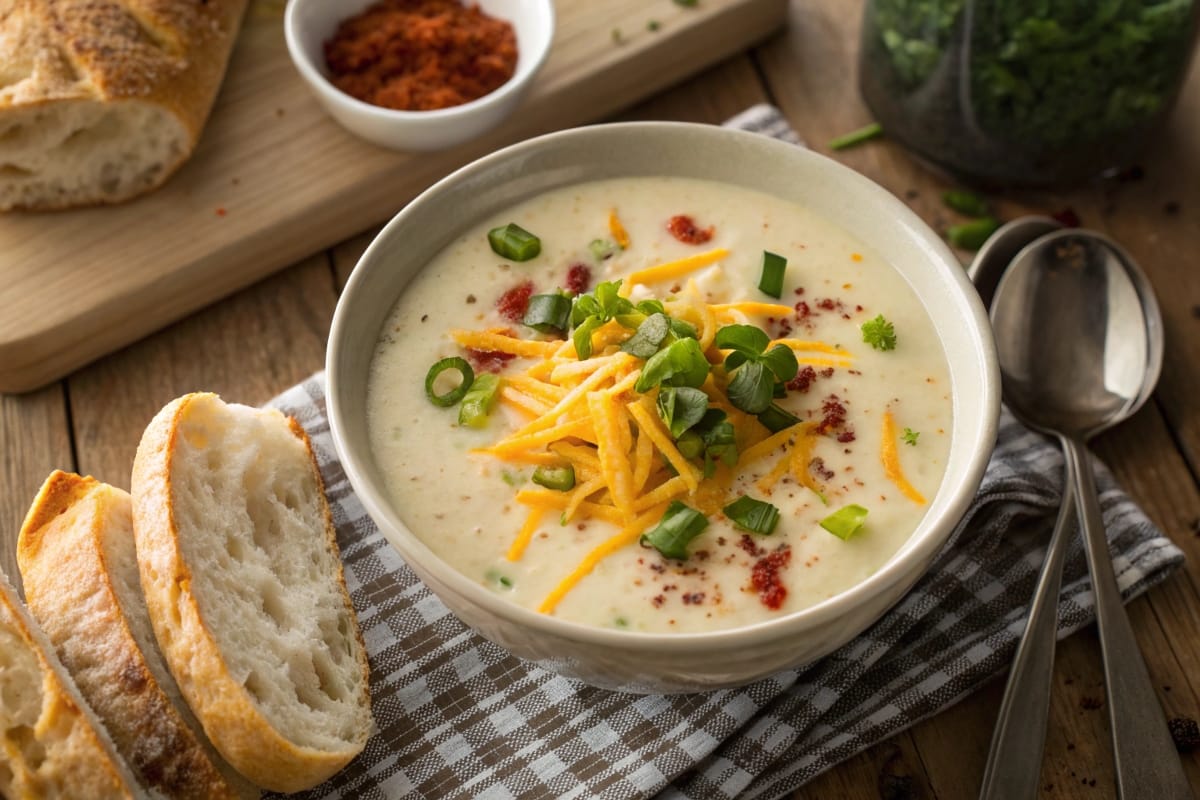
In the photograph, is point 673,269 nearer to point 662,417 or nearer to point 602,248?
point 602,248

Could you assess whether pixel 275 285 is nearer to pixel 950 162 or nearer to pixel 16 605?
pixel 16 605

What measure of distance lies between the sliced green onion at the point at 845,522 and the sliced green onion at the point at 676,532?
22 cm

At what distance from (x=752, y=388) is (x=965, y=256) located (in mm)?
1360

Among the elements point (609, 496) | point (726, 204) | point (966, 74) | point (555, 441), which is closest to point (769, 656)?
point (609, 496)

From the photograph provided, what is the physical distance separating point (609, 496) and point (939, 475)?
0.61 metres

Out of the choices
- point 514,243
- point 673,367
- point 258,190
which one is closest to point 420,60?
point 258,190

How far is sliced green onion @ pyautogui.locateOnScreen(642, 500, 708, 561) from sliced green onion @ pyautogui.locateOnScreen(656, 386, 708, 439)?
0.45 ft

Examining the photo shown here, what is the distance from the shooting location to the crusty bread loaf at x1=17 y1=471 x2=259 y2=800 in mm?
2154

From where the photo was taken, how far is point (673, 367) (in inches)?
86.6

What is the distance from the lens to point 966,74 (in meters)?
3.20

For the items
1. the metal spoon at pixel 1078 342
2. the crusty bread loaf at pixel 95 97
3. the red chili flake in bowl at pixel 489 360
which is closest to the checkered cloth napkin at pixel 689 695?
the metal spoon at pixel 1078 342

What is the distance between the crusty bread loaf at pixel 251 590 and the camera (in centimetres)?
218

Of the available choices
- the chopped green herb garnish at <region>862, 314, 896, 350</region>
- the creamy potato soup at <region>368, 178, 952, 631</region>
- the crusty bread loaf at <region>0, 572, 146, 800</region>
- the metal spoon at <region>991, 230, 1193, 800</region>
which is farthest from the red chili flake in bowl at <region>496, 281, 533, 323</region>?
the metal spoon at <region>991, 230, 1193, 800</region>

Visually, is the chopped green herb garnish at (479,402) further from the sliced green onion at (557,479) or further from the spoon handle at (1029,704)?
the spoon handle at (1029,704)
